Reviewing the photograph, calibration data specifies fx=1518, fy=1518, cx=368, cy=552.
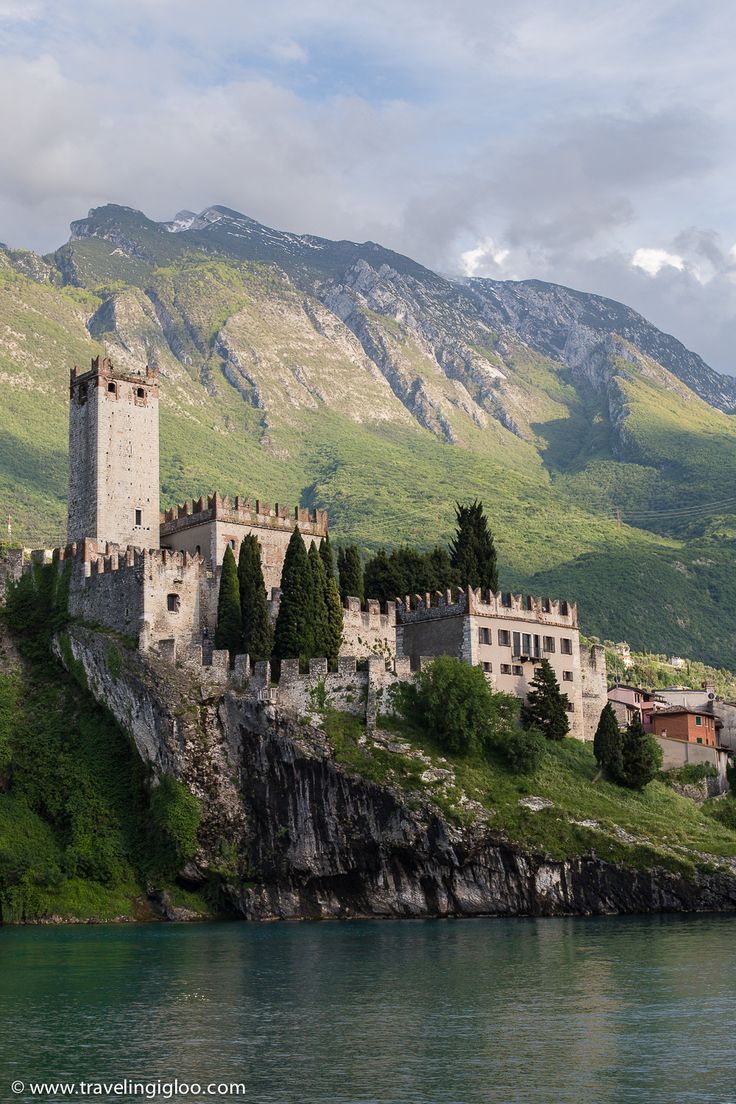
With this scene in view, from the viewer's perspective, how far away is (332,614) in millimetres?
95625

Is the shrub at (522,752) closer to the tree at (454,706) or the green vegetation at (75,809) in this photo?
the tree at (454,706)

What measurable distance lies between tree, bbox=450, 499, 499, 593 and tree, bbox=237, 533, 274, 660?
1470 centimetres

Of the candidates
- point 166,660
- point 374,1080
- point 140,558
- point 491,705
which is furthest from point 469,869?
point 374,1080

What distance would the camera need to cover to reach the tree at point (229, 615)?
94.8 m

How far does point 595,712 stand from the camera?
10206 cm

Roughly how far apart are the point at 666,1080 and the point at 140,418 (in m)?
76.2

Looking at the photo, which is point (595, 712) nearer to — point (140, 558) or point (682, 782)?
point (682, 782)

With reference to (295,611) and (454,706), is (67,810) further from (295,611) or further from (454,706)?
(454,706)

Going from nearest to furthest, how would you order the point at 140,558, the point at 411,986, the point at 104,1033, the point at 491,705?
the point at 104,1033, the point at 411,986, the point at 491,705, the point at 140,558

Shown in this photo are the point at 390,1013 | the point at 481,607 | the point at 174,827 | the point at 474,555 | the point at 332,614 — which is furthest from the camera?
the point at 474,555

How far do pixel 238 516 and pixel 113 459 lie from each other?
1038 centimetres

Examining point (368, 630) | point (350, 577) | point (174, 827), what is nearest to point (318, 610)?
point (368, 630)

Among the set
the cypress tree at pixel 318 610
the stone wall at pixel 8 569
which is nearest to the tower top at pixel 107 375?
the stone wall at pixel 8 569

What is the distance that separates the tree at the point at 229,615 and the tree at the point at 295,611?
2762mm
